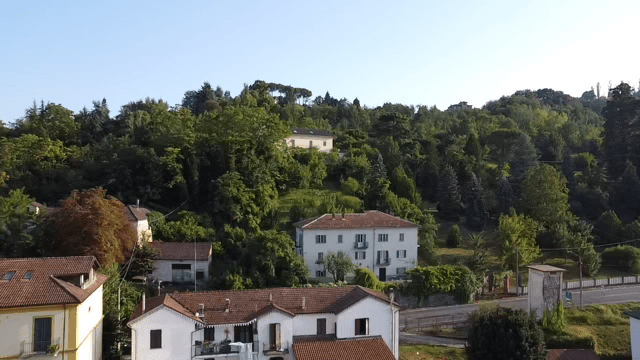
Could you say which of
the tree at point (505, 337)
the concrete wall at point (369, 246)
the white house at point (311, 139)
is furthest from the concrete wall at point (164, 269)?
the white house at point (311, 139)

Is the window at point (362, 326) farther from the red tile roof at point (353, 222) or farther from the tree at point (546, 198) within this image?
the tree at point (546, 198)

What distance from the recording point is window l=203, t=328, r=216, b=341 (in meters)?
26.2

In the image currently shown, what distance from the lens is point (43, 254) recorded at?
Result: 112ft

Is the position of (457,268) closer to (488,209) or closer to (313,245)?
(313,245)

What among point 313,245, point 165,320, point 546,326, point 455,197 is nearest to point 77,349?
point 165,320

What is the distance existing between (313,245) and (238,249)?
6253 mm

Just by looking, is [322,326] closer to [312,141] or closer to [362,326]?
[362,326]

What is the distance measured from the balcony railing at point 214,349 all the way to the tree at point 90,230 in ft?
33.2

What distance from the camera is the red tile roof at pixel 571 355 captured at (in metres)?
27.5

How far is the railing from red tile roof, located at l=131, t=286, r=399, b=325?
15.6 ft

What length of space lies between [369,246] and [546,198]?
2169cm

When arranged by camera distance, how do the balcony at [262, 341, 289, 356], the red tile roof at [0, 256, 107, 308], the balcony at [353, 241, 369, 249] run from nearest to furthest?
1. the red tile roof at [0, 256, 107, 308]
2. the balcony at [262, 341, 289, 356]
3. the balcony at [353, 241, 369, 249]

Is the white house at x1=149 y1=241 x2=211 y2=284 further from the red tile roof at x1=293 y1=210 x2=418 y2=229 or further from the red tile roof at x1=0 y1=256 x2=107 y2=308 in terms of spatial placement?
the red tile roof at x1=0 y1=256 x2=107 y2=308

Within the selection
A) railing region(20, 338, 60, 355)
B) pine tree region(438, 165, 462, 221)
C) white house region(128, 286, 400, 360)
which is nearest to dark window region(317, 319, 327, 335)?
white house region(128, 286, 400, 360)
